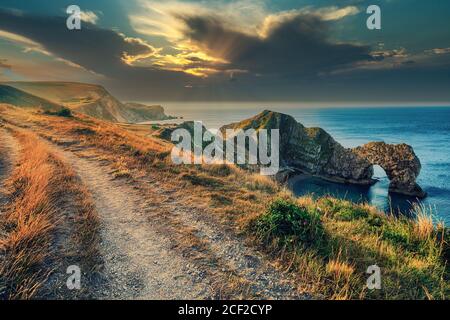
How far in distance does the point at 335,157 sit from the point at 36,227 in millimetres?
61394

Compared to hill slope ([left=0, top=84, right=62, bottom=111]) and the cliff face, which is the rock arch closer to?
the cliff face

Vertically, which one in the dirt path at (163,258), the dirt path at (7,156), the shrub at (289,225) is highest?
the dirt path at (7,156)

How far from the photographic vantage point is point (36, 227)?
7039 mm

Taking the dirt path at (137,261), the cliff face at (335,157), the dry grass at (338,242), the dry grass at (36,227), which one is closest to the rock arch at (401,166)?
the cliff face at (335,157)

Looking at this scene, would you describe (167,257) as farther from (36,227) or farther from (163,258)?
(36,227)

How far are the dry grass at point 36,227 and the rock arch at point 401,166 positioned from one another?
5254 cm

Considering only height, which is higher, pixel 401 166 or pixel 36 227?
pixel 36 227

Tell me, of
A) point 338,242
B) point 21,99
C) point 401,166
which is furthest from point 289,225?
point 21,99

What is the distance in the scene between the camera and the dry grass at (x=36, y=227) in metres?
5.50

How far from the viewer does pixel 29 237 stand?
673 centimetres

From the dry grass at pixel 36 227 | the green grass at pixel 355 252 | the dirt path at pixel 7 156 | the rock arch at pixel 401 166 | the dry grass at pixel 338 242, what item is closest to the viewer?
the dry grass at pixel 36 227

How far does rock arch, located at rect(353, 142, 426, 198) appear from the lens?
147 feet

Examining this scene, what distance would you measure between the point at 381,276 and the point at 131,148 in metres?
19.5

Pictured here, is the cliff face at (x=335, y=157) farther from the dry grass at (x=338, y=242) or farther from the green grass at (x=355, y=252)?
the green grass at (x=355, y=252)
